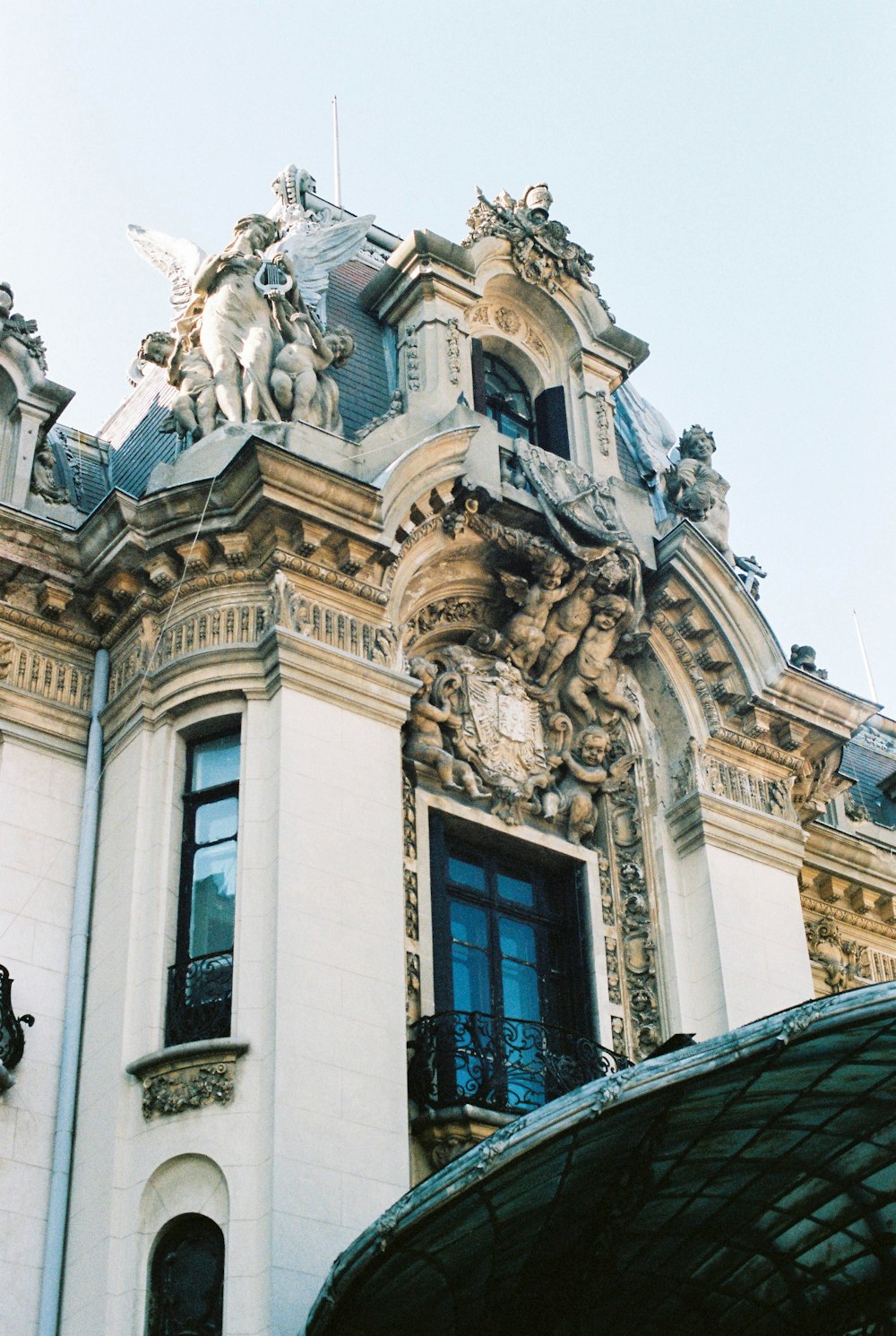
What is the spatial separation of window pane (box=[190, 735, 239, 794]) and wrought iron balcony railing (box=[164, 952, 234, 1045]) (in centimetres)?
171

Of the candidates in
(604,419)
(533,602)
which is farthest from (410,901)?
(604,419)

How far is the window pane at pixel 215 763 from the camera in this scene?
53.5 feet

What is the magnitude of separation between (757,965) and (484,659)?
12.2 feet

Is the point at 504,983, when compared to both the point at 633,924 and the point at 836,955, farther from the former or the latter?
the point at 836,955

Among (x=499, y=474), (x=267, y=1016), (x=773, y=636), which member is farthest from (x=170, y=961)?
(x=773, y=636)

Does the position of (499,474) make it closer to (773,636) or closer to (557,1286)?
(773,636)

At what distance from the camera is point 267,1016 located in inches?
566

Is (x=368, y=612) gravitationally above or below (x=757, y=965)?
above

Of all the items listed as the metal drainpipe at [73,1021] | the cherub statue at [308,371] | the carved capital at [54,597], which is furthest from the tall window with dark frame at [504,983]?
the cherub statue at [308,371]

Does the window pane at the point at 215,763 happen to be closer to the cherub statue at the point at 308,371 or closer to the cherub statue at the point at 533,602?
the cherub statue at the point at 308,371

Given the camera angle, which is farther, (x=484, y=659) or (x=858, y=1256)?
(x=484, y=659)

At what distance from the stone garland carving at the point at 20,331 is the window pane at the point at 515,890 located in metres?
6.46

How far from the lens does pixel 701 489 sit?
20.8m

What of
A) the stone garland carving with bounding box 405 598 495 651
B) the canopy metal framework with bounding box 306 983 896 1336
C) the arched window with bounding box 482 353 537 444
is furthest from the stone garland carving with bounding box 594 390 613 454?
the canopy metal framework with bounding box 306 983 896 1336
